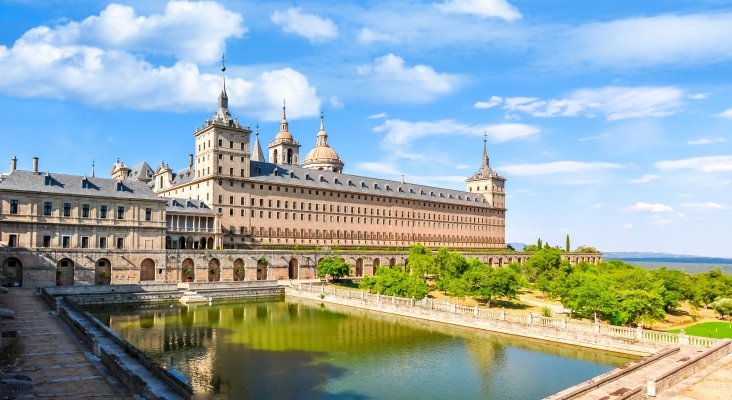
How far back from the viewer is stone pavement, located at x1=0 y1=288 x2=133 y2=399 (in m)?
18.6

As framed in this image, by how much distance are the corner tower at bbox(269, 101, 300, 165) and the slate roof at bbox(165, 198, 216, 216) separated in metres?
37.8

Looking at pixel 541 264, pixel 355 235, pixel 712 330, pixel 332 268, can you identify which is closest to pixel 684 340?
pixel 712 330

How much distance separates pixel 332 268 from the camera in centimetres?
6906

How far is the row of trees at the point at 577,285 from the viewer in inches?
1586

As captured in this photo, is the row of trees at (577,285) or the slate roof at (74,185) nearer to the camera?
the row of trees at (577,285)

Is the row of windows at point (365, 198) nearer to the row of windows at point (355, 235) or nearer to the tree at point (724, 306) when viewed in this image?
the row of windows at point (355, 235)

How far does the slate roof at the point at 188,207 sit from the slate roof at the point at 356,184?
8835 mm

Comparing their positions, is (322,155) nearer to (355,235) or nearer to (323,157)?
(323,157)

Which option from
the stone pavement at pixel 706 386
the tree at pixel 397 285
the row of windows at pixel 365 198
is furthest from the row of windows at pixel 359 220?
the stone pavement at pixel 706 386

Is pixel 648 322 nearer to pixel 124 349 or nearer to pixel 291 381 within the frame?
pixel 291 381

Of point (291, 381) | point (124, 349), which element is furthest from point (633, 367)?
point (124, 349)

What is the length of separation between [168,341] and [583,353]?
92.0ft

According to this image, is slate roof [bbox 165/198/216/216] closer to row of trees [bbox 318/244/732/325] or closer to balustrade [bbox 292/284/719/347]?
row of trees [bbox 318/244/732/325]

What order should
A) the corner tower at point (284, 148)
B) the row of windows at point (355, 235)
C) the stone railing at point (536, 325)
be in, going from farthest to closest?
the corner tower at point (284, 148), the row of windows at point (355, 235), the stone railing at point (536, 325)
